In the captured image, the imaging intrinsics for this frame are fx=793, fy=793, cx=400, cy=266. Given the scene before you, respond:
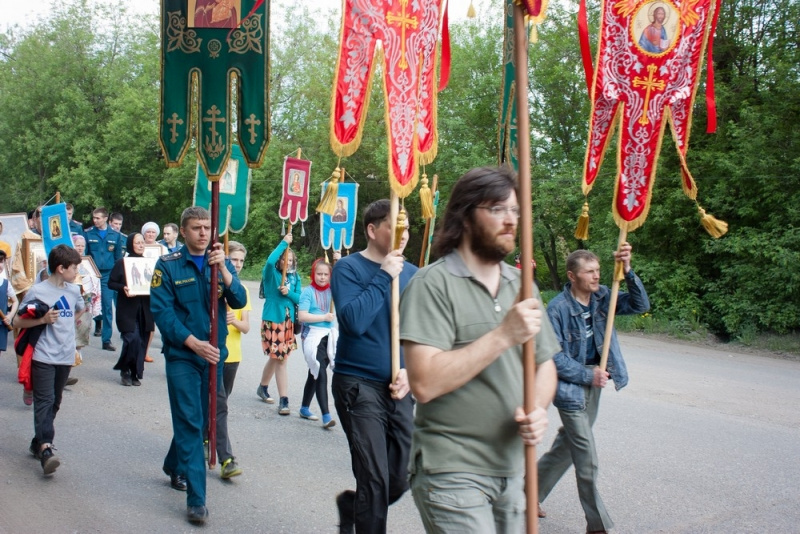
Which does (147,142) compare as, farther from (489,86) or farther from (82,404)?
(82,404)

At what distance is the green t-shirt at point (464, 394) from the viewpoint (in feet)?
8.74

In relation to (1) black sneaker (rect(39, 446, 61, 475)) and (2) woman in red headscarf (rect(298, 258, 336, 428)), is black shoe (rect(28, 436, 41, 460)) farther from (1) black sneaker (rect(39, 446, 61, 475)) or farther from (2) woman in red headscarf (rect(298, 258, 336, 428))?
(2) woman in red headscarf (rect(298, 258, 336, 428))

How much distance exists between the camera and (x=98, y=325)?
13.8 meters

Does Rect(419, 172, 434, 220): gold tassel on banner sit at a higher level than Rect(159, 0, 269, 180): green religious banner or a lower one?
lower

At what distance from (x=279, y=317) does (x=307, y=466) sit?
230cm

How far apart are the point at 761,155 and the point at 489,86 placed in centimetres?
1204

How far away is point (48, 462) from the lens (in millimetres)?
5684

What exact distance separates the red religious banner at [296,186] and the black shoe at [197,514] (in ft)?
21.8

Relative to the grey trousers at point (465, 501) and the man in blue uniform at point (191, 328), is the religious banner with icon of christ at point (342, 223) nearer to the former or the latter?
the man in blue uniform at point (191, 328)

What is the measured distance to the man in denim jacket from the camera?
4.68 meters

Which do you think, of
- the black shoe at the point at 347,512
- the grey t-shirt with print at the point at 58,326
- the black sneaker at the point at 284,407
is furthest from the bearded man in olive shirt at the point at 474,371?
the black sneaker at the point at 284,407

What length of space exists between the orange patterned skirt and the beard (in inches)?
215

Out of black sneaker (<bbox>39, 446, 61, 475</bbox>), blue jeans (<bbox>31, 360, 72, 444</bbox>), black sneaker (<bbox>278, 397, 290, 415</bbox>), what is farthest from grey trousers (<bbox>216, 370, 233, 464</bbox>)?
black sneaker (<bbox>278, 397, 290, 415</bbox>)

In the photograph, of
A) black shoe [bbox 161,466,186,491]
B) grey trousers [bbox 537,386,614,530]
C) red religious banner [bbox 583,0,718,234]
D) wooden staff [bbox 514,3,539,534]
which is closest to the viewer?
wooden staff [bbox 514,3,539,534]
